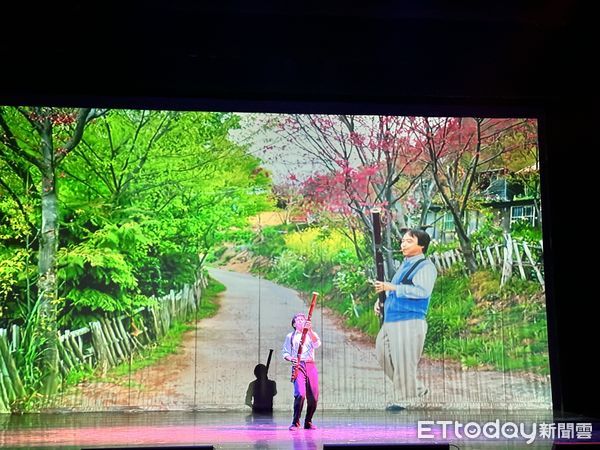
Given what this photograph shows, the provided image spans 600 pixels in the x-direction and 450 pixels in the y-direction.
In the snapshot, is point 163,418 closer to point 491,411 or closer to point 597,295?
point 491,411

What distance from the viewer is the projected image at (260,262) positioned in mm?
6680

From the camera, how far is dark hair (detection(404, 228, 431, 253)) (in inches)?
278

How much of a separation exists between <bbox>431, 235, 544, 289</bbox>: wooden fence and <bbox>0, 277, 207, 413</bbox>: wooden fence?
2469 mm

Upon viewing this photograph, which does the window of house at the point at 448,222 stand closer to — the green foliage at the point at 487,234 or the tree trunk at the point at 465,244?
the tree trunk at the point at 465,244

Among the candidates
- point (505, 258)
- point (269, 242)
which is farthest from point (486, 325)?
point (269, 242)

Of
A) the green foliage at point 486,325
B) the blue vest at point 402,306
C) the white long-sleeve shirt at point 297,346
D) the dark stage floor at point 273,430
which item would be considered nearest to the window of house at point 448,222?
the green foliage at point 486,325

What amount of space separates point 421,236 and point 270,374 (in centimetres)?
206

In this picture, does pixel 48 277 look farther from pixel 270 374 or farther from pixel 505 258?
pixel 505 258

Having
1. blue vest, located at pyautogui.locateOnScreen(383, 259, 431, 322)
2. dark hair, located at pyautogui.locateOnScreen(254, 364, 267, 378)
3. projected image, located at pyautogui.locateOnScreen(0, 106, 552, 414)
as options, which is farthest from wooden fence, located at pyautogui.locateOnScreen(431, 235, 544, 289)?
dark hair, located at pyautogui.locateOnScreen(254, 364, 267, 378)

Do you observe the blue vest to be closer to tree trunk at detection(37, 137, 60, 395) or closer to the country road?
the country road

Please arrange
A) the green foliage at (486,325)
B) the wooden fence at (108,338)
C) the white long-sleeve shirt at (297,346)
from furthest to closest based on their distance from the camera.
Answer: the green foliage at (486,325) < the wooden fence at (108,338) < the white long-sleeve shirt at (297,346)

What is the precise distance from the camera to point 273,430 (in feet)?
18.8

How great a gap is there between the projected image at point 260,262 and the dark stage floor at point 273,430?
26cm

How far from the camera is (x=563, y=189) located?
21.3ft
